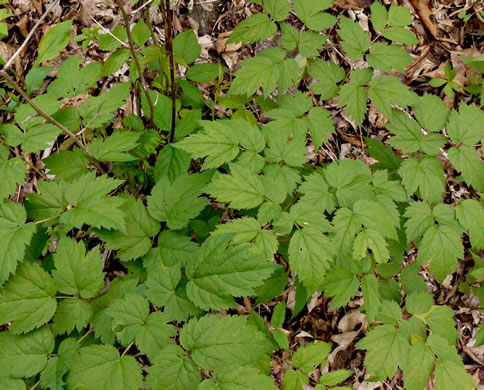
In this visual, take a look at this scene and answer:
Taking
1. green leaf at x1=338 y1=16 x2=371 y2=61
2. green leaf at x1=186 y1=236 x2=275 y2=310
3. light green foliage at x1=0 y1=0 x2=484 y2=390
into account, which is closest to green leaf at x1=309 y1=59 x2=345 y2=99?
light green foliage at x1=0 y1=0 x2=484 y2=390

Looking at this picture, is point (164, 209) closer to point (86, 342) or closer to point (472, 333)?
point (86, 342)

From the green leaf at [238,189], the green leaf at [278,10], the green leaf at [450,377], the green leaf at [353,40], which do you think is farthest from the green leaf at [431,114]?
the green leaf at [450,377]

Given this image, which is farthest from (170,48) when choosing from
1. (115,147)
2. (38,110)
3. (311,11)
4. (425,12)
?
(425,12)

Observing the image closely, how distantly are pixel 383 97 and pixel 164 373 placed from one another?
1.84m

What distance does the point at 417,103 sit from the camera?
2.22 meters

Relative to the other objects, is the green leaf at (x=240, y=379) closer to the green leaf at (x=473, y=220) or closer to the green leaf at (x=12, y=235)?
the green leaf at (x=12, y=235)

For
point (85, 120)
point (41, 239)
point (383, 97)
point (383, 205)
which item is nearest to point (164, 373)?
point (41, 239)

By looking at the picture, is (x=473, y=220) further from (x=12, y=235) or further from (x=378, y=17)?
(x=12, y=235)

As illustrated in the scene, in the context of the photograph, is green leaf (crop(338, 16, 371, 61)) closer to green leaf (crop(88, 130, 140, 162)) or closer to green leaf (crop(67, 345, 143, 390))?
green leaf (crop(88, 130, 140, 162))

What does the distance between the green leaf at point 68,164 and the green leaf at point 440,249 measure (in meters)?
2.00

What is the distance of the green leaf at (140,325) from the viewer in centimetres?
164

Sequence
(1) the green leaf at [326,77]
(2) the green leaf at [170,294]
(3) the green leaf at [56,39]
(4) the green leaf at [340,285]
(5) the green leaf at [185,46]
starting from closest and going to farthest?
(2) the green leaf at [170,294] < (4) the green leaf at [340,285] < (3) the green leaf at [56,39] < (1) the green leaf at [326,77] < (5) the green leaf at [185,46]

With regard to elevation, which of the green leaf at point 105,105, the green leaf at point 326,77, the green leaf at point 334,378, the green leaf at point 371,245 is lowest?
the green leaf at point 334,378

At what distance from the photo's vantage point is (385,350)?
2.04 metres
